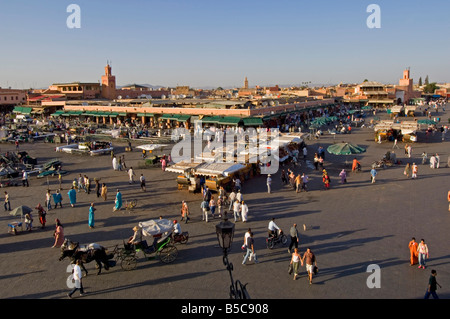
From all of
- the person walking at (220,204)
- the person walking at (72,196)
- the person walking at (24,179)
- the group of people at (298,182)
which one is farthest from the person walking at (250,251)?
the person walking at (24,179)

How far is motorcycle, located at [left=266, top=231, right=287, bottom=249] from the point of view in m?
10.2

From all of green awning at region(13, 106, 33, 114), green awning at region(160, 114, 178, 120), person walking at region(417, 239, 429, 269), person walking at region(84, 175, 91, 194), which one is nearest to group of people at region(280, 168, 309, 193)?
person walking at region(417, 239, 429, 269)

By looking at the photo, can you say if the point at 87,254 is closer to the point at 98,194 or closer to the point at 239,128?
the point at 98,194

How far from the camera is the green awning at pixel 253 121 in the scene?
3294cm

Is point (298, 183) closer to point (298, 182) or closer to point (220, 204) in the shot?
point (298, 182)

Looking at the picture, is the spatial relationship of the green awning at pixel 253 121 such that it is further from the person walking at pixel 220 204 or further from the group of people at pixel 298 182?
the person walking at pixel 220 204

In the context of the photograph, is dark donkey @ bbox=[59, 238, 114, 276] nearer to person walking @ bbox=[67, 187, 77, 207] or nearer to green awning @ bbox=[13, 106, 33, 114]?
person walking @ bbox=[67, 187, 77, 207]

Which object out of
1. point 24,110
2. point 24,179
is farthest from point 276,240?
point 24,110

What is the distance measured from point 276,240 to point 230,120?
24318mm

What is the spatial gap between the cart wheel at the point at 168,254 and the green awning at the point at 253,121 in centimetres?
2422

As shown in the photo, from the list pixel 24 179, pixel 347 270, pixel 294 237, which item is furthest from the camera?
pixel 24 179

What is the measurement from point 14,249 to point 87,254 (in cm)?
325

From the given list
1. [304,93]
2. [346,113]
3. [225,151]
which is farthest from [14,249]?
[304,93]

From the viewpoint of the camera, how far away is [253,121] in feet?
109
